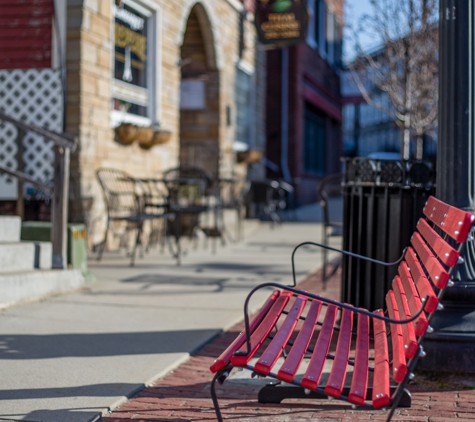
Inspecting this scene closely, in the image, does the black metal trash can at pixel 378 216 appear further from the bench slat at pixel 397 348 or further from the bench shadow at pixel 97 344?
the bench slat at pixel 397 348

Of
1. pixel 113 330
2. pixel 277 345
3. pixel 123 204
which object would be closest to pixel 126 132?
pixel 123 204

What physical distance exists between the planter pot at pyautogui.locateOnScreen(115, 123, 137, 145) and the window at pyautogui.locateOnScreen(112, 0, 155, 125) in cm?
19

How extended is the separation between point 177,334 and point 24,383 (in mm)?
1505

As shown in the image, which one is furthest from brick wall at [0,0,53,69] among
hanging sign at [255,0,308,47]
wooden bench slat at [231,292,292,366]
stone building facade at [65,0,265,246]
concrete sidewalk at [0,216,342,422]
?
hanging sign at [255,0,308,47]

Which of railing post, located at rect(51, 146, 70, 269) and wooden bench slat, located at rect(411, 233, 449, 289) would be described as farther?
railing post, located at rect(51, 146, 70, 269)

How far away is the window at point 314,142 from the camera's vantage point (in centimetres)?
2575

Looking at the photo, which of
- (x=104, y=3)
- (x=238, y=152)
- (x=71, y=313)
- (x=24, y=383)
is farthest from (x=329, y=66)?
(x=24, y=383)

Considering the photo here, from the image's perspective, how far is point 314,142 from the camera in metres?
27.3

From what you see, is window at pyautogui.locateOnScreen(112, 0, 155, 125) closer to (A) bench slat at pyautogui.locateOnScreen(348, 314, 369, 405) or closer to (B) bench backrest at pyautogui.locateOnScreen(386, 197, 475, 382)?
(B) bench backrest at pyautogui.locateOnScreen(386, 197, 475, 382)

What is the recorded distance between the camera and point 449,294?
4.28 meters

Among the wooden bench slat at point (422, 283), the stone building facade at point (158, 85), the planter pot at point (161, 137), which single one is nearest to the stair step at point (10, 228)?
the stone building facade at point (158, 85)

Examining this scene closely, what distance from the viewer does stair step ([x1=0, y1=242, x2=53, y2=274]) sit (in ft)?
20.7

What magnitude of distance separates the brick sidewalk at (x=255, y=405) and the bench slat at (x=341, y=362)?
44cm

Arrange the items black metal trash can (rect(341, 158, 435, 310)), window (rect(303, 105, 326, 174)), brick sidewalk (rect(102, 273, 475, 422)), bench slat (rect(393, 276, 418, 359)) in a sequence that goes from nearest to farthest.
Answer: bench slat (rect(393, 276, 418, 359)) → brick sidewalk (rect(102, 273, 475, 422)) → black metal trash can (rect(341, 158, 435, 310)) → window (rect(303, 105, 326, 174))
